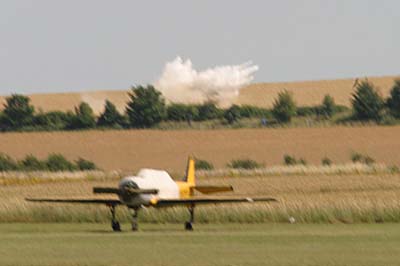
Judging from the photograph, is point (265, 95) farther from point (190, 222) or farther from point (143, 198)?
point (190, 222)

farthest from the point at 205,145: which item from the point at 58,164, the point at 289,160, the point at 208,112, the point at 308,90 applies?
the point at 308,90

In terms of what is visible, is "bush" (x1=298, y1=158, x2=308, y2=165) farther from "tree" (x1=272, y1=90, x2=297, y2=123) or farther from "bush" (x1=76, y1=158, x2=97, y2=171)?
"tree" (x1=272, y1=90, x2=297, y2=123)

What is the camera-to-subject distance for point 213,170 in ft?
295

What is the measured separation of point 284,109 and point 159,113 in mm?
9676

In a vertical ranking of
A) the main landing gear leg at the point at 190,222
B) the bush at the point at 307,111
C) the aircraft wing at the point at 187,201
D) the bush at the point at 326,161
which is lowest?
the bush at the point at 326,161

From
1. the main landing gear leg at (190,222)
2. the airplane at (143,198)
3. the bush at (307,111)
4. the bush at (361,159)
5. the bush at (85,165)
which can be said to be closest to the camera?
the main landing gear leg at (190,222)

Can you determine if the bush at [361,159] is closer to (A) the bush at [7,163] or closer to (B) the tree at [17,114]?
(A) the bush at [7,163]

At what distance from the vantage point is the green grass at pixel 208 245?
29297 millimetres

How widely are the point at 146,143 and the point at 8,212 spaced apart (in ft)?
178

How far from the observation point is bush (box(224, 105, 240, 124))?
11601 cm

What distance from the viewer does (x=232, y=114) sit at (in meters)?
117

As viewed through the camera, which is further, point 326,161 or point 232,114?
point 232,114

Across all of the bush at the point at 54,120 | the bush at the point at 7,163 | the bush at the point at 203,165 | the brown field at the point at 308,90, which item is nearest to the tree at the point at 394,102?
the brown field at the point at 308,90

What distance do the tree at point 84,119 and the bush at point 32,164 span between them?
50.9 feet
